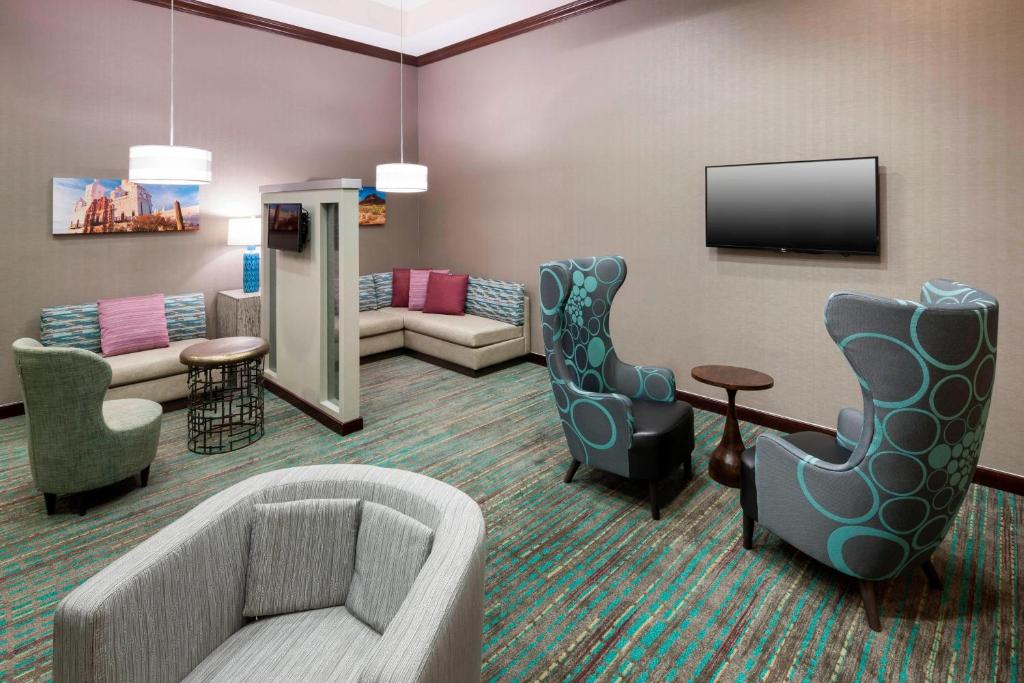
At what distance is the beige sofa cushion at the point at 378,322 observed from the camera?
5613 mm

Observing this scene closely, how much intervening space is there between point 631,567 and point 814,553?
2.35ft

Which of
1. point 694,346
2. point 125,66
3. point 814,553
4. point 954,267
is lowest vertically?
point 814,553

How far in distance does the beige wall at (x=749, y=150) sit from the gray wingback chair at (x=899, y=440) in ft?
4.50

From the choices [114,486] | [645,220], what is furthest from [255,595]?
[645,220]

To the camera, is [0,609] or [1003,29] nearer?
[0,609]

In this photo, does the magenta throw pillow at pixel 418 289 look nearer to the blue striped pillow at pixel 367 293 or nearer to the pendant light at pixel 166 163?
Result: the blue striped pillow at pixel 367 293

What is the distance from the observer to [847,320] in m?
1.89

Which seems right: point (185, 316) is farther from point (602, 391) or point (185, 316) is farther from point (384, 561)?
point (384, 561)

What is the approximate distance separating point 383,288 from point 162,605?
5290 mm

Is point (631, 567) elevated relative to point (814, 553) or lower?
lower

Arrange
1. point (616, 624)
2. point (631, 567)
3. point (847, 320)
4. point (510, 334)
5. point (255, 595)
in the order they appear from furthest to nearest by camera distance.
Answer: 1. point (510, 334)
2. point (631, 567)
3. point (616, 624)
4. point (847, 320)
5. point (255, 595)

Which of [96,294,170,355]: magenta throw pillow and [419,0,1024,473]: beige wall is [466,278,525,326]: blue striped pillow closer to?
[419,0,1024,473]: beige wall

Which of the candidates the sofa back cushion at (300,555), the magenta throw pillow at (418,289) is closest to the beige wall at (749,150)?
the magenta throw pillow at (418,289)

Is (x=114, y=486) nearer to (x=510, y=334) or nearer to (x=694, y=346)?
(x=510, y=334)
